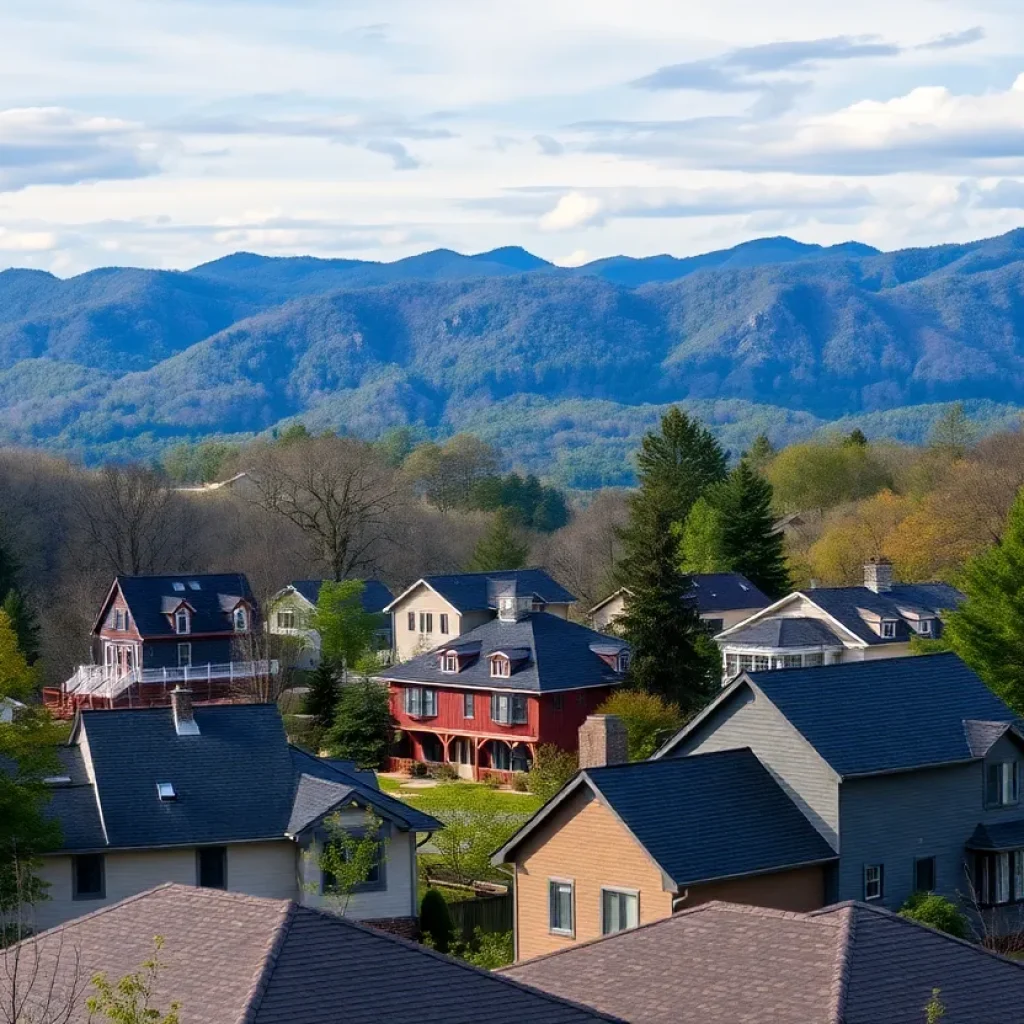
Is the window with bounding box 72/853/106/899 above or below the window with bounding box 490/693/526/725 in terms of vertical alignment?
below

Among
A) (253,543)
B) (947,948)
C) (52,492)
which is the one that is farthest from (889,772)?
(52,492)

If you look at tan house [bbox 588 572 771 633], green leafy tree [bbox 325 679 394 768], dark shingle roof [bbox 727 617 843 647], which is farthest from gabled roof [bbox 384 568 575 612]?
green leafy tree [bbox 325 679 394 768]

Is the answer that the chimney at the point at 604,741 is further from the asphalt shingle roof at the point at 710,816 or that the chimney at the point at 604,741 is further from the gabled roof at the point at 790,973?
the gabled roof at the point at 790,973

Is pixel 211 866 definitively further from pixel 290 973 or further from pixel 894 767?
pixel 290 973

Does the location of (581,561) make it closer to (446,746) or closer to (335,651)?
(335,651)

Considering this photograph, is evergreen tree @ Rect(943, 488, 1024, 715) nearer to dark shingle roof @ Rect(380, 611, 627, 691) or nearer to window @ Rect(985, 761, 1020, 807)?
window @ Rect(985, 761, 1020, 807)

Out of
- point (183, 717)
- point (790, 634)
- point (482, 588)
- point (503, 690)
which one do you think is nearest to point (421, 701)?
point (503, 690)

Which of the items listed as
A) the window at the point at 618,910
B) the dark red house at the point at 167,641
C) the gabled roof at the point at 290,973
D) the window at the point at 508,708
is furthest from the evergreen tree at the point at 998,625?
the gabled roof at the point at 290,973
